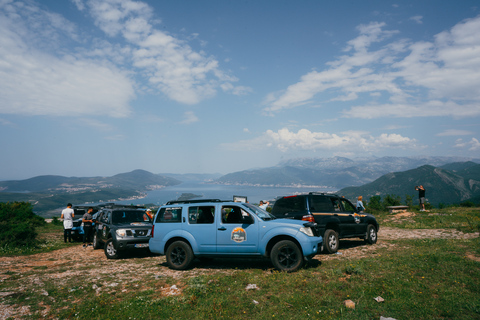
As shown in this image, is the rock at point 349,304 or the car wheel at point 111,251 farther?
the car wheel at point 111,251

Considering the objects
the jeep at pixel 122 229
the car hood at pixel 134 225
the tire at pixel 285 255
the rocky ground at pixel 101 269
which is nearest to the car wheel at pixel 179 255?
the rocky ground at pixel 101 269

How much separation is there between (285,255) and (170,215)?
12.6ft

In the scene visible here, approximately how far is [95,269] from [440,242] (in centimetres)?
1311

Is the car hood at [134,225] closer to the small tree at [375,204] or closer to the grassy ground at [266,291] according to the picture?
the grassy ground at [266,291]

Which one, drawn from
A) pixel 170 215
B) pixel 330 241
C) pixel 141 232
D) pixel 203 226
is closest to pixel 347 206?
pixel 330 241

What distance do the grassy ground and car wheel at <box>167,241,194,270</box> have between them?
0.38 meters

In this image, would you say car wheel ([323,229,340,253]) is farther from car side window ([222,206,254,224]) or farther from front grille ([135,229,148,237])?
front grille ([135,229,148,237])

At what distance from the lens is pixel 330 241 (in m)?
10.1

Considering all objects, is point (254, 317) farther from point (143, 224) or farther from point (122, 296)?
point (143, 224)

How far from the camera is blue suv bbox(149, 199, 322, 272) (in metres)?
7.67

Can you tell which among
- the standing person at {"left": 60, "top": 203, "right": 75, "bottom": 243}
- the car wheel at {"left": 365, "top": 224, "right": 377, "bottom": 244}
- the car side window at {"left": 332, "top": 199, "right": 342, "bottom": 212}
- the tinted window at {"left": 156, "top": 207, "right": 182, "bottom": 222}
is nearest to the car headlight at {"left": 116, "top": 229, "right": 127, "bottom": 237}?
the tinted window at {"left": 156, "top": 207, "right": 182, "bottom": 222}

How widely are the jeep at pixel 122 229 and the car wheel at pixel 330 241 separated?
22.5 ft

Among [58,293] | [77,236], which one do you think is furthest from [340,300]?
[77,236]

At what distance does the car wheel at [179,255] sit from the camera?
27.7 ft
